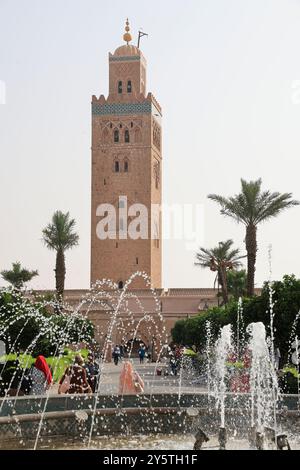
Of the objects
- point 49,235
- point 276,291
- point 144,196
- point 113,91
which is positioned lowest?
point 276,291

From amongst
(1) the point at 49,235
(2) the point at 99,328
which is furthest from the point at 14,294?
(2) the point at 99,328

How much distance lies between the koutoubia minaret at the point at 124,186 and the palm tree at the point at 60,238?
576 inches

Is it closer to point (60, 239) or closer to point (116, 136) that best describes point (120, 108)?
point (116, 136)

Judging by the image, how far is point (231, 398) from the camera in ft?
32.6

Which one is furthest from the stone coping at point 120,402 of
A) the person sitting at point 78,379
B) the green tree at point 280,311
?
the green tree at point 280,311

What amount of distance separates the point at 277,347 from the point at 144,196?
3485 centimetres

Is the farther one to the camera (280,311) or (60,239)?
(60,239)

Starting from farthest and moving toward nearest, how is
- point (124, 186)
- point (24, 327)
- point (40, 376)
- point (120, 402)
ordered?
point (124, 186) → point (24, 327) → point (40, 376) → point (120, 402)

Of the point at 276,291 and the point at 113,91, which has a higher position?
the point at 113,91

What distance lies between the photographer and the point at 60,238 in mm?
35656

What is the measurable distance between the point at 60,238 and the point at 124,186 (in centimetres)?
1698

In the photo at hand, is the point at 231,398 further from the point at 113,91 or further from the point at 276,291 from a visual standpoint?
the point at 113,91

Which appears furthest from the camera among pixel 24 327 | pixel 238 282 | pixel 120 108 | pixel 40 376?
pixel 120 108

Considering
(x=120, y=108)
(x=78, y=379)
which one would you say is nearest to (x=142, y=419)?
(x=78, y=379)
